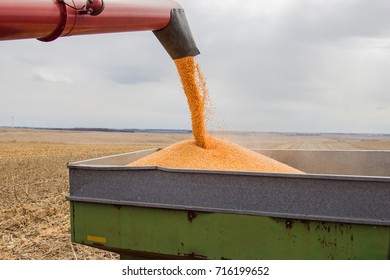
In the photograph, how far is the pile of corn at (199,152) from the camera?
3.75 m

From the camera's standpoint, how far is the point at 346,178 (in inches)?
105

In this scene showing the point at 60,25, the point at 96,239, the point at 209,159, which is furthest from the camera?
the point at 209,159

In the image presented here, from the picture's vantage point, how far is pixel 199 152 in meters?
4.04

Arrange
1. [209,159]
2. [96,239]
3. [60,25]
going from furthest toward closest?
[209,159]
[96,239]
[60,25]

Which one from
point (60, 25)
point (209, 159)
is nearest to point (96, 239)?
point (209, 159)

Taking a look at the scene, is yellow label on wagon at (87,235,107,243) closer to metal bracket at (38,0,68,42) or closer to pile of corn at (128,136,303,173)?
pile of corn at (128,136,303,173)

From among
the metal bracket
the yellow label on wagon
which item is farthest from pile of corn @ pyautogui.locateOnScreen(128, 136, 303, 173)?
the metal bracket

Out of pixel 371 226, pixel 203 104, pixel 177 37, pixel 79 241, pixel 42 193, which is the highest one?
pixel 177 37

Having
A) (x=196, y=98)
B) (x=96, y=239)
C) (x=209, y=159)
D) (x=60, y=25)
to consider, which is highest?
(x=60, y=25)

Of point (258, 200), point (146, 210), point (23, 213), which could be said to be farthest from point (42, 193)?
point (258, 200)

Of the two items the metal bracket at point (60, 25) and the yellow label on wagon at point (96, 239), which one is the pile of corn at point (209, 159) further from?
the metal bracket at point (60, 25)

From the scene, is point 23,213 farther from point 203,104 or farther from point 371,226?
point 371,226

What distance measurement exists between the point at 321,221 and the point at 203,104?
2.05m

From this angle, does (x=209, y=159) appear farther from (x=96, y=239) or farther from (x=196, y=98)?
(x=96, y=239)
